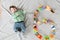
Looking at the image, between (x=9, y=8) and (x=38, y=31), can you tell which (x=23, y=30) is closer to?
(x=38, y=31)

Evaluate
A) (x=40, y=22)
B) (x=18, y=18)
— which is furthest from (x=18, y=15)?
(x=40, y=22)

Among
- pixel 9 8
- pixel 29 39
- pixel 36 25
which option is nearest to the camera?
pixel 29 39

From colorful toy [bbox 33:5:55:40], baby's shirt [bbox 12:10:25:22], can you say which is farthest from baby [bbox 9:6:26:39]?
colorful toy [bbox 33:5:55:40]

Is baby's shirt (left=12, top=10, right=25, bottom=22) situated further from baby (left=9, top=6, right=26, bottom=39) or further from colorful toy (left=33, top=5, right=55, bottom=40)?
colorful toy (left=33, top=5, right=55, bottom=40)

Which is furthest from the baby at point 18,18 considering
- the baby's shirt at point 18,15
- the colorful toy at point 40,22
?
the colorful toy at point 40,22

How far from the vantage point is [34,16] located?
172cm

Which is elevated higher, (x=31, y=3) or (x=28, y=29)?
(x=31, y=3)

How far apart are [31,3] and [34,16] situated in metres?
0.21

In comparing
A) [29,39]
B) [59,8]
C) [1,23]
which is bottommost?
[29,39]

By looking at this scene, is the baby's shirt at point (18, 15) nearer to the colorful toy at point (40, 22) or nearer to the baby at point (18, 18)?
the baby at point (18, 18)

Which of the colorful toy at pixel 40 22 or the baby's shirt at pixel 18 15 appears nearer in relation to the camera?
the colorful toy at pixel 40 22

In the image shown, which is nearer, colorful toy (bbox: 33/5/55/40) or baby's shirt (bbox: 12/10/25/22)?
colorful toy (bbox: 33/5/55/40)

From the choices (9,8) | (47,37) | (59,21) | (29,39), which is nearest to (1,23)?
(9,8)

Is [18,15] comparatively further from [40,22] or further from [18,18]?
[40,22]
